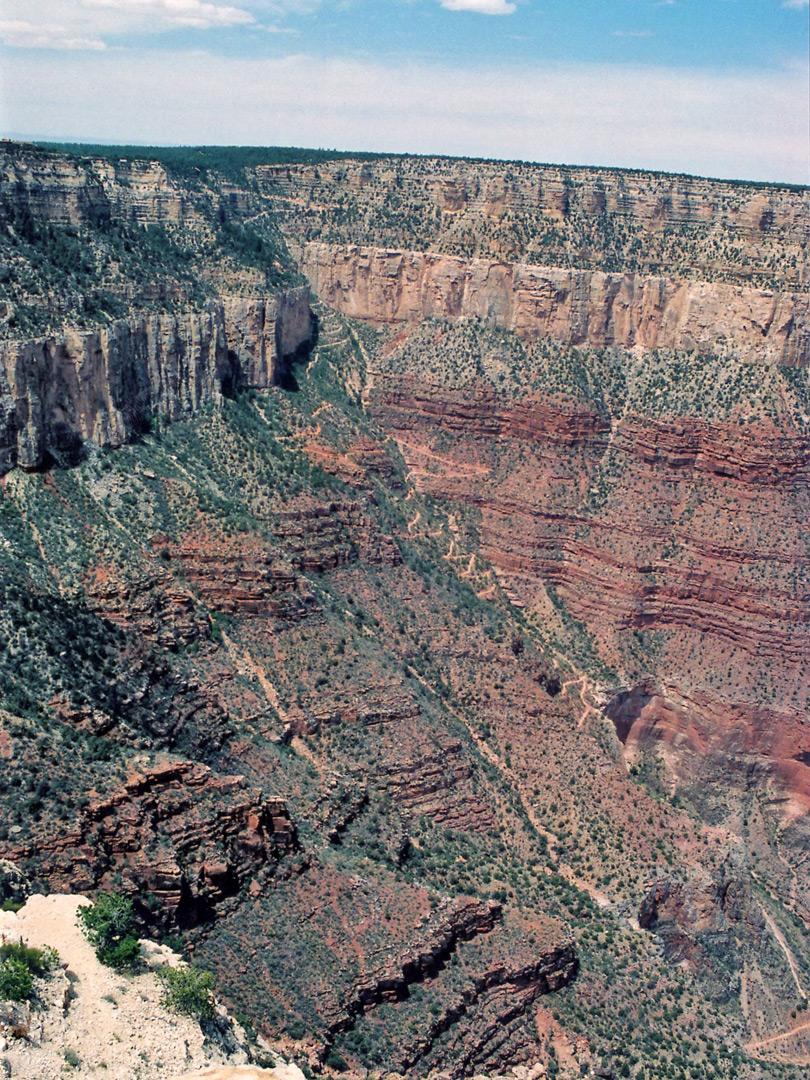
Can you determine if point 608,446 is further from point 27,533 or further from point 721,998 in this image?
point 27,533

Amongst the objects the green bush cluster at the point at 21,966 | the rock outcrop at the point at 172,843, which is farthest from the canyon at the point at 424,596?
the green bush cluster at the point at 21,966

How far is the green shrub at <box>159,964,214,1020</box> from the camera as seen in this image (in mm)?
31219

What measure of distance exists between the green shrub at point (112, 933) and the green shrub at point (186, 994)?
104cm

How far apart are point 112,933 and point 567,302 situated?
56.4 meters

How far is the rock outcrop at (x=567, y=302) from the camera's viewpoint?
74750mm

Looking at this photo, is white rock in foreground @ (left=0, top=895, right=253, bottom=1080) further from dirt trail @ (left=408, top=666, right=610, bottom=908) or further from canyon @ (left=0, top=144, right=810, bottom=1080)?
dirt trail @ (left=408, top=666, right=610, bottom=908)

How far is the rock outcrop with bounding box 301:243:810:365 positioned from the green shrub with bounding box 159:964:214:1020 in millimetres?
54717

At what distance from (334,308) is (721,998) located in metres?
53.4

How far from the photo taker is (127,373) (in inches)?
2303

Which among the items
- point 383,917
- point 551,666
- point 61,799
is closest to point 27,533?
point 61,799

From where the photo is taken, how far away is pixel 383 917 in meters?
42.2

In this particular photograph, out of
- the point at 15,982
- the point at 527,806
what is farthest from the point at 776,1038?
the point at 15,982

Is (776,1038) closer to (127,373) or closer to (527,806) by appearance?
(527,806)

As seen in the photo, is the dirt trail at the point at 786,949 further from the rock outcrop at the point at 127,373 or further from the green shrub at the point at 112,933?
the rock outcrop at the point at 127,373
